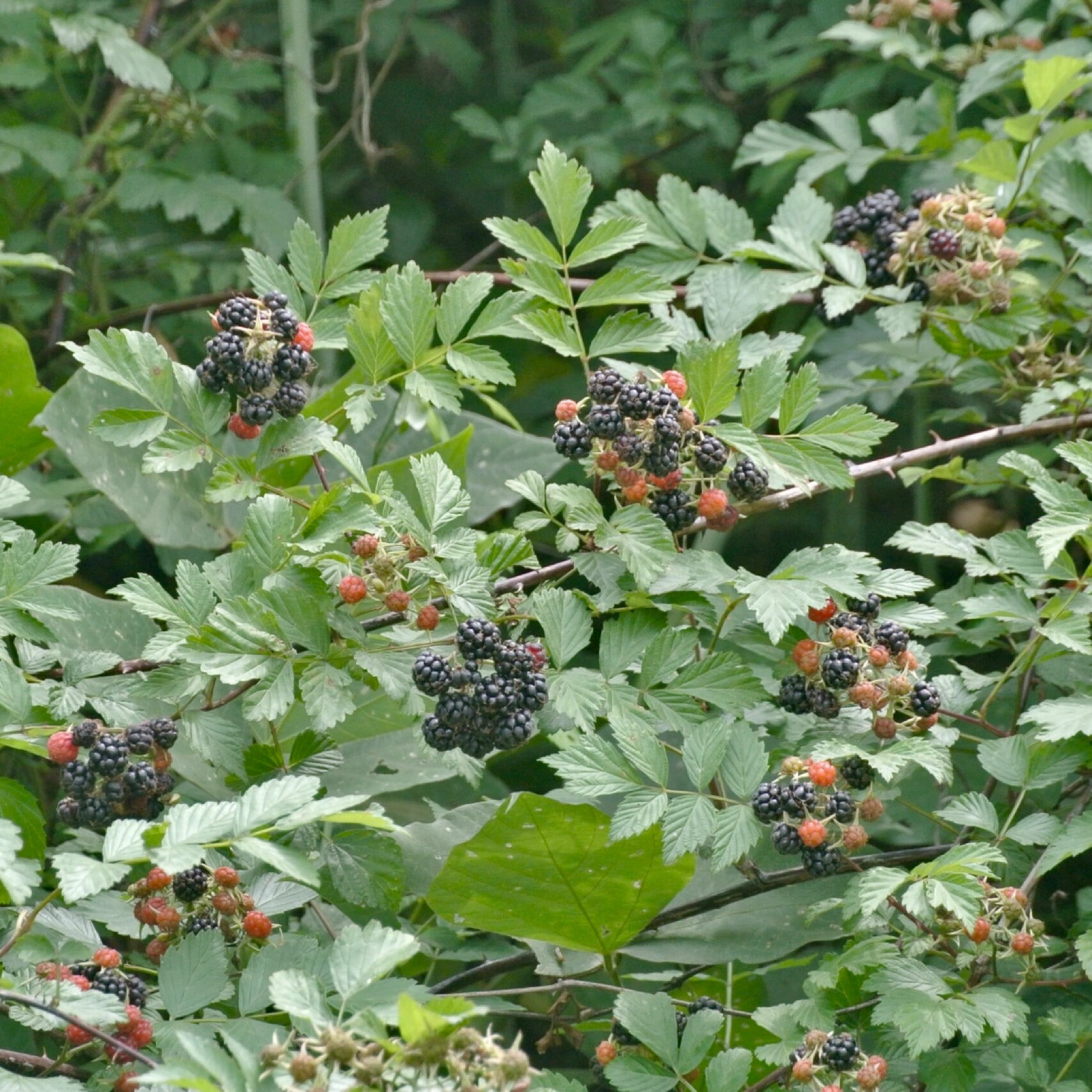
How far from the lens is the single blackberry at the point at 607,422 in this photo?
1039mm

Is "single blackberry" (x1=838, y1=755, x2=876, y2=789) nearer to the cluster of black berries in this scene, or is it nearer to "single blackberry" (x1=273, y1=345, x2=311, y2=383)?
the cluster of black berries

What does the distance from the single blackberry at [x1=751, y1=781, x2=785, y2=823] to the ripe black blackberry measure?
14cm

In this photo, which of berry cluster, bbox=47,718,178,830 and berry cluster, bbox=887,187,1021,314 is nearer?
berry cluster, bbox=47,718,178,830

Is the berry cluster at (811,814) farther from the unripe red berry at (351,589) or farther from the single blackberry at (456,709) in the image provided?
the unripe red berry at (351,589)

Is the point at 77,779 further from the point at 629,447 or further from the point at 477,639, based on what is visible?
the point at 629,447

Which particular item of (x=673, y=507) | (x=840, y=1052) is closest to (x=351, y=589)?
(x=673, y=507)

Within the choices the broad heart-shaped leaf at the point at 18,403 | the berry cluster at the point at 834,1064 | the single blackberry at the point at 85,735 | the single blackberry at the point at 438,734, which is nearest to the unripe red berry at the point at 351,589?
the single blackberry at the point at 438,734

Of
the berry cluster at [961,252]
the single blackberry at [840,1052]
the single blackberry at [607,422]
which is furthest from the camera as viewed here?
the berry cluster at [961,252]

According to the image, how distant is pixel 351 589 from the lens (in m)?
1.01

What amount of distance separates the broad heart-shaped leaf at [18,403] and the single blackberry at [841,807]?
2.99ft

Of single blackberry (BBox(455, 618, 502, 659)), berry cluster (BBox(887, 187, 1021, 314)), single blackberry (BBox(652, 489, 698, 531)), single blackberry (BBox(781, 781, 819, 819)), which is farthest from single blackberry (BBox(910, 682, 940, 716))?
berry cluster (BBox(887, 187, 1021, 314))

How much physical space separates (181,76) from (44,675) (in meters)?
1.12

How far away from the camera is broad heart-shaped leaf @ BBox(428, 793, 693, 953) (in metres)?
1.09

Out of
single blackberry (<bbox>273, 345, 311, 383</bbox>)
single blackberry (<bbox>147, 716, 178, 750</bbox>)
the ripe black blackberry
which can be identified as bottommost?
single blackberry (<bbox>147, 716, 178, 750</bbox>)
